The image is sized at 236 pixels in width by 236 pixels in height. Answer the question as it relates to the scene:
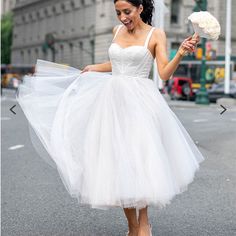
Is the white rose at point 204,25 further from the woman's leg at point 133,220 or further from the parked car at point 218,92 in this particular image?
the parked car at point 218,92

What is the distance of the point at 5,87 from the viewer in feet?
241

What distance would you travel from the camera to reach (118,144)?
14.4 ft

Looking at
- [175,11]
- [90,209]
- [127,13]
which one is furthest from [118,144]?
[175,11]

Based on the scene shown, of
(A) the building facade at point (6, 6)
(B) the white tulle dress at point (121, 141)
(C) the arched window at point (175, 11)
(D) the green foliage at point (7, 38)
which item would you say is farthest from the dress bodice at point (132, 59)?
(A) the building facade at point (6, 6)

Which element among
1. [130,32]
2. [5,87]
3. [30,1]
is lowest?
[5,87]

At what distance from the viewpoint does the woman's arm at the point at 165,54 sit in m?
4.31

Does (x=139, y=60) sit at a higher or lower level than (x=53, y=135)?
higher

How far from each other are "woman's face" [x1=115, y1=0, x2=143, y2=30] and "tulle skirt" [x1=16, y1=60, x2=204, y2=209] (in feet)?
1.22

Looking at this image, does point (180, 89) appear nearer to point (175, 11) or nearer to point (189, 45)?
point (175, 11)

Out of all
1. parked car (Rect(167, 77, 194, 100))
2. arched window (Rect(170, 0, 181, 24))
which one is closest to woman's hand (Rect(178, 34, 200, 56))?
parked car (Rect(167, 77, 194, 100))

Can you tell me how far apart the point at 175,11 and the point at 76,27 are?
11.5 meters

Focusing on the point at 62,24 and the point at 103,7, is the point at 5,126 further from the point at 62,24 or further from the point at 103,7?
the point at 62,24

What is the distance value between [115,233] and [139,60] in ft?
4.80

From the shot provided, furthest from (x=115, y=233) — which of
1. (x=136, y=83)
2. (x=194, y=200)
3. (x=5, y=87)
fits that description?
(x=5, y=87)
